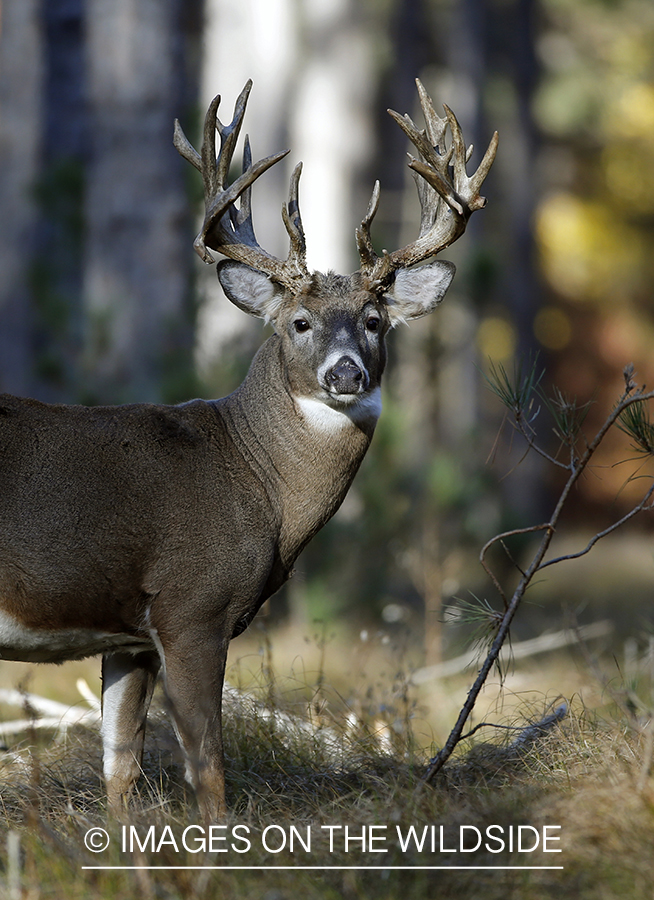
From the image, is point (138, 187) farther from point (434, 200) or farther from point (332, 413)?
point (332, 413)

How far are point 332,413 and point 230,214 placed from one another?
1.04 metres

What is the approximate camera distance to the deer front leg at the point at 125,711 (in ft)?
14.1

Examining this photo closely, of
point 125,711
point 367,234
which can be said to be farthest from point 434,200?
point 125,711

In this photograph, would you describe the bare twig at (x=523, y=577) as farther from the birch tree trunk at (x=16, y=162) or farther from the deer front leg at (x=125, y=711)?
the birch tree trunk at (x=16, y=162)

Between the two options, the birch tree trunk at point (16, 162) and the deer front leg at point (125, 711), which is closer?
the deer front leg at point (125, 711)

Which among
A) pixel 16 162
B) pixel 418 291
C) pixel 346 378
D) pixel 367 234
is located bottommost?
pixel 346 378

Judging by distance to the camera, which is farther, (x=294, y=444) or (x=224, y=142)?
(x=224, y=142)

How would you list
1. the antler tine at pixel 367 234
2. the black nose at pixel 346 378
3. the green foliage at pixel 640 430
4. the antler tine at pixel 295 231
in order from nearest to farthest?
the green foliage at pixel 640 430
the black nose at pixel 346 378
the antler tine at pixel 367 234
the antler tine at pixel 295 231

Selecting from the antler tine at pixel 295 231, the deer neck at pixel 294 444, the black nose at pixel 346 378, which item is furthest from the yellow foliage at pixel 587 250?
the black nose at pixel 346 378

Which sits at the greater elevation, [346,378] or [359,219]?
[359,219]

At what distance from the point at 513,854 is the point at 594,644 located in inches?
263

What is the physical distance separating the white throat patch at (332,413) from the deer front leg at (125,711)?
116 cm

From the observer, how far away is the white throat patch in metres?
4.53

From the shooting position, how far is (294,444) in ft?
14.8
